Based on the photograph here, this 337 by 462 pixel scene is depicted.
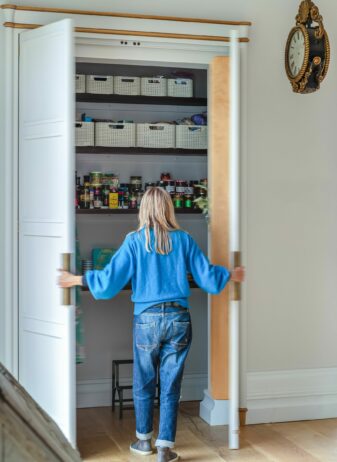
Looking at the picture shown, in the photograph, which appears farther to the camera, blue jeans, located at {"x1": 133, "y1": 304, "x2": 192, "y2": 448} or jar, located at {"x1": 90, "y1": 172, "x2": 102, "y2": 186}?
jar, located at {"x1": 90, "y1": 172, "x2": 102, "y2": 186}

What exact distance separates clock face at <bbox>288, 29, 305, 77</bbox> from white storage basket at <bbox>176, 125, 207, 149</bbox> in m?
0.92

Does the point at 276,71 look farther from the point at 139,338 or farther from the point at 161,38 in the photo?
the point at 139,338

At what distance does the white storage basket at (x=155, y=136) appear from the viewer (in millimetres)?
5164

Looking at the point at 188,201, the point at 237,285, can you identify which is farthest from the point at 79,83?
the point at 237,285

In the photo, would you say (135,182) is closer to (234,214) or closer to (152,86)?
(152,86)

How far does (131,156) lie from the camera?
5.44 meters

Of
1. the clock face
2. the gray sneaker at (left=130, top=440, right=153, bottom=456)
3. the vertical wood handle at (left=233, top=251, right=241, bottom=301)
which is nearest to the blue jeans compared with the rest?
the gray sneaker at (left=130, top=440, right=153, bottom=456)

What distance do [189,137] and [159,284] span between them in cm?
165

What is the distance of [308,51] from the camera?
4.30 m

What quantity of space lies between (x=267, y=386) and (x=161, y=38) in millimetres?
2370

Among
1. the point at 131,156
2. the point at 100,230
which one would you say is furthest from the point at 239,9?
the point at 100,230

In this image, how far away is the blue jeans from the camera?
12.8ft

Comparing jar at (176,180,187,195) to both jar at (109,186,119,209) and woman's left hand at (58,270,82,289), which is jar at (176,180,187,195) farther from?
woman's left hand at (58,270,82,289)

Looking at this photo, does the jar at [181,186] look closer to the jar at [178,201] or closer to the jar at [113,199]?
the jar at [178,201]
